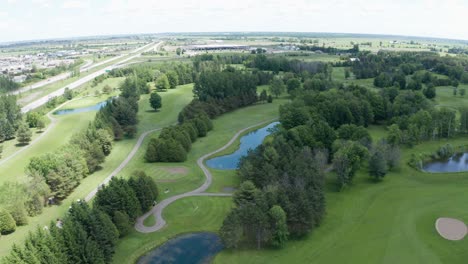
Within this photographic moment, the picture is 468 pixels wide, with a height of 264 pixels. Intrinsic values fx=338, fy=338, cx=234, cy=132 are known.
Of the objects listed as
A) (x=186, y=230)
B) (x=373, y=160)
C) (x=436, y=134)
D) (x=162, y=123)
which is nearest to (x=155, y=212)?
(x=186, y=230)

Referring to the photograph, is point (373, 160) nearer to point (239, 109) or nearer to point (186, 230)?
point (186, 230)

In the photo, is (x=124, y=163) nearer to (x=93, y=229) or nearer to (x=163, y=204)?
(x=163, y=204)

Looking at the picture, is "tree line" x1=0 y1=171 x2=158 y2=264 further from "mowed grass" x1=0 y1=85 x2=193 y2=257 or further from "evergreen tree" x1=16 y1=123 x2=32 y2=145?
"evergreen tree" x1=16 y1=123 x2=32 y2=145

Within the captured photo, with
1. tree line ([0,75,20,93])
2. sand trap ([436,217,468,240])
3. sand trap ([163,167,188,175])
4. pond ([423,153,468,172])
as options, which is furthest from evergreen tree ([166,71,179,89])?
sand trap ([436,217,468,240])

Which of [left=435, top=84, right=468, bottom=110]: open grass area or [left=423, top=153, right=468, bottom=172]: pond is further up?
[left=435, top=84, right=468, bottom=110]: open grass area

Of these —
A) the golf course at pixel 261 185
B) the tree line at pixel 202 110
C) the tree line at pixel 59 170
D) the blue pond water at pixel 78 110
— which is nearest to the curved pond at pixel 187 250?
the golf course at pixel 261 185

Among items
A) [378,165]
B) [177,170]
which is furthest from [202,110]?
[378,165]

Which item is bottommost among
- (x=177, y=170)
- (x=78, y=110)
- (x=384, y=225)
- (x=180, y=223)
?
(x=180, y=223)
